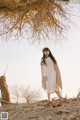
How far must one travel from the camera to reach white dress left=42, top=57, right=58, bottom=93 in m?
14.5

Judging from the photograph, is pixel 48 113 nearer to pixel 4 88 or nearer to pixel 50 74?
pixel 50 74

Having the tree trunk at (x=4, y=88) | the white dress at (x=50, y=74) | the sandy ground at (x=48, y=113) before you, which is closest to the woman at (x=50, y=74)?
the white dress at (x=50, y=74)

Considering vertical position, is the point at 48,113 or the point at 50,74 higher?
the point at 50,74

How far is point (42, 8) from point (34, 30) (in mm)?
2036

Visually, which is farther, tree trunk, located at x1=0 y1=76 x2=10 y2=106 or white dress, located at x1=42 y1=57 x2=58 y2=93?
tree trunk, located at x1=0 y1=76 x2=10 y2=106

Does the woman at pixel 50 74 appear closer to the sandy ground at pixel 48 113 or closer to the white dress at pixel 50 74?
the white dress at pixel 50 74

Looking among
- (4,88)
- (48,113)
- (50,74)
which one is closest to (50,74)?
(50,74)

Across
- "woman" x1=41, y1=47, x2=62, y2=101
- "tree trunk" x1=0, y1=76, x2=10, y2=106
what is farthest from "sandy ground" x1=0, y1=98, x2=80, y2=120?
"tree trunk" x1=0, y1=76, x2=10, y2=106

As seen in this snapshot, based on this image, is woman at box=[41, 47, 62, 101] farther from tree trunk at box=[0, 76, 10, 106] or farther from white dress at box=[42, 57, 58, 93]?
tree trunk at box=[0, 76, 10, 106]

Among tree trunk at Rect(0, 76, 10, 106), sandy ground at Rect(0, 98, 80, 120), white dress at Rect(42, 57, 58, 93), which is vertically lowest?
sandy ground at Rect(0, 98, 80, 120)

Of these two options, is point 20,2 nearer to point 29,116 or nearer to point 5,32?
point 5,32

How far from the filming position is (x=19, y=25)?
20.4 metres

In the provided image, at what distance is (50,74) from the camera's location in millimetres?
14719

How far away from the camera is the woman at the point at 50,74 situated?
565 inches
